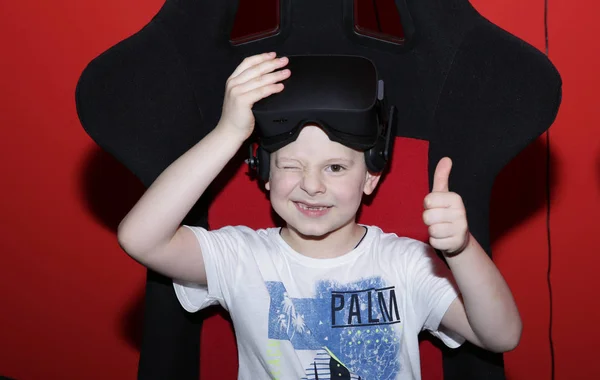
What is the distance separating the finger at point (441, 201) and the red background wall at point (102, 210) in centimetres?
77

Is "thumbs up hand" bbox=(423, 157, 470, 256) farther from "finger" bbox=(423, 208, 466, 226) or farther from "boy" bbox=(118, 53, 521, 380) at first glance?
"boy" bbox=(118, 53, 521, 380)

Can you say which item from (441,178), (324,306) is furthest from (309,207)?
(441,178)

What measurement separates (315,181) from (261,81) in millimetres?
179

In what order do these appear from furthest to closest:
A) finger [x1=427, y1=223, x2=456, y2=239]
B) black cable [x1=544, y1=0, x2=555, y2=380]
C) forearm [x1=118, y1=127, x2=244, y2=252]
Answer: black cable [x1=544, y1=0, x2=555, y2=380] → forearm [x1=118, y1=127, x2=244, y2=252] → finger [x1=427, y1=223, x2=456, y2=239]

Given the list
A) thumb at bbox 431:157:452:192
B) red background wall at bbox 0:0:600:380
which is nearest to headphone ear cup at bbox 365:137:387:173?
thumb at bbox 431:157:452:192

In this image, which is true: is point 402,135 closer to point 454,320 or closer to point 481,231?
point 481,231

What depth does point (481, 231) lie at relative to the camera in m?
1.16

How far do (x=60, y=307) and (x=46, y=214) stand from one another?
0.24 metres

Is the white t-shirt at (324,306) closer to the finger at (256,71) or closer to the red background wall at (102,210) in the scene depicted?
the finger at (256,71)

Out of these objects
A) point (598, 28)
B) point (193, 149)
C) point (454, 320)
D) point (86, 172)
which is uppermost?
point (598, 28)

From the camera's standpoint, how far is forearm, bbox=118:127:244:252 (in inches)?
43.5

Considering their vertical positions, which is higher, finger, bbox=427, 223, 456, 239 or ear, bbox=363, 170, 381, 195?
ear, bbox=363, 170, 381, 195

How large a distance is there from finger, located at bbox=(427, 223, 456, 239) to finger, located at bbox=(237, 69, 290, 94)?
0.34 metres

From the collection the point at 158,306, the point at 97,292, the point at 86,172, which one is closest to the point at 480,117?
the point at 158,306
